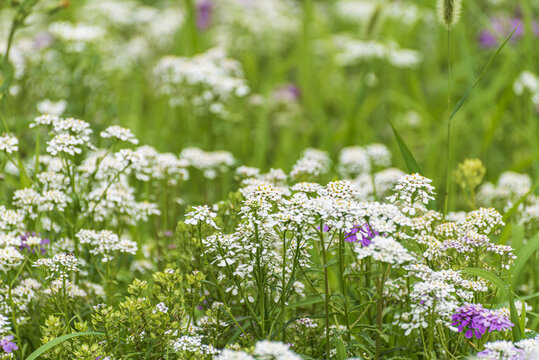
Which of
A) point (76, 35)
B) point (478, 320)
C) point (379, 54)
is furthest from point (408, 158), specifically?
point (379, 54)

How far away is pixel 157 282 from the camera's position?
189 cm

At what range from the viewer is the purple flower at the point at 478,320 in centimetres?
165

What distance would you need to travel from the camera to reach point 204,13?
5.83m

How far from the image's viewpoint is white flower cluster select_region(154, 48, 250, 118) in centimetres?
350

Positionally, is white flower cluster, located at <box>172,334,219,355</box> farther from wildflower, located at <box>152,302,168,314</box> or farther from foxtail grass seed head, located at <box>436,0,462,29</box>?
foxtail grass seed head, located at <box>436,0,462,29</box>

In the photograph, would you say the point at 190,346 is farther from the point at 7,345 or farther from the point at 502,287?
the point at 502,287

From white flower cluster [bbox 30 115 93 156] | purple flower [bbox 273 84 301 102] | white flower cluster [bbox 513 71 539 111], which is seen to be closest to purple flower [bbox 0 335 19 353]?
white flower cluster [bbox 30 115 93 156]

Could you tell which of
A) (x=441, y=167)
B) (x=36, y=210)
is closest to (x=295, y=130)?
(x=441, y=167)

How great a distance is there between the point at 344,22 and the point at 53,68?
3.59m

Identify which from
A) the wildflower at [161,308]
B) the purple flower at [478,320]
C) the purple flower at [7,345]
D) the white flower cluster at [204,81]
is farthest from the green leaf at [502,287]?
the white flower cluster at [204,81]

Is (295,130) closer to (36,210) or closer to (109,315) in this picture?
(36,210)

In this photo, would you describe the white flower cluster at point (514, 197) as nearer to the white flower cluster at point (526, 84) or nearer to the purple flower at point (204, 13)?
the white flower cluster at point (526, 84)

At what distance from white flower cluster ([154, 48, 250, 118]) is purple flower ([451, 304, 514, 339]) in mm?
2063

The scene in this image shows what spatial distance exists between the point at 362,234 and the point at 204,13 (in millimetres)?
4458
